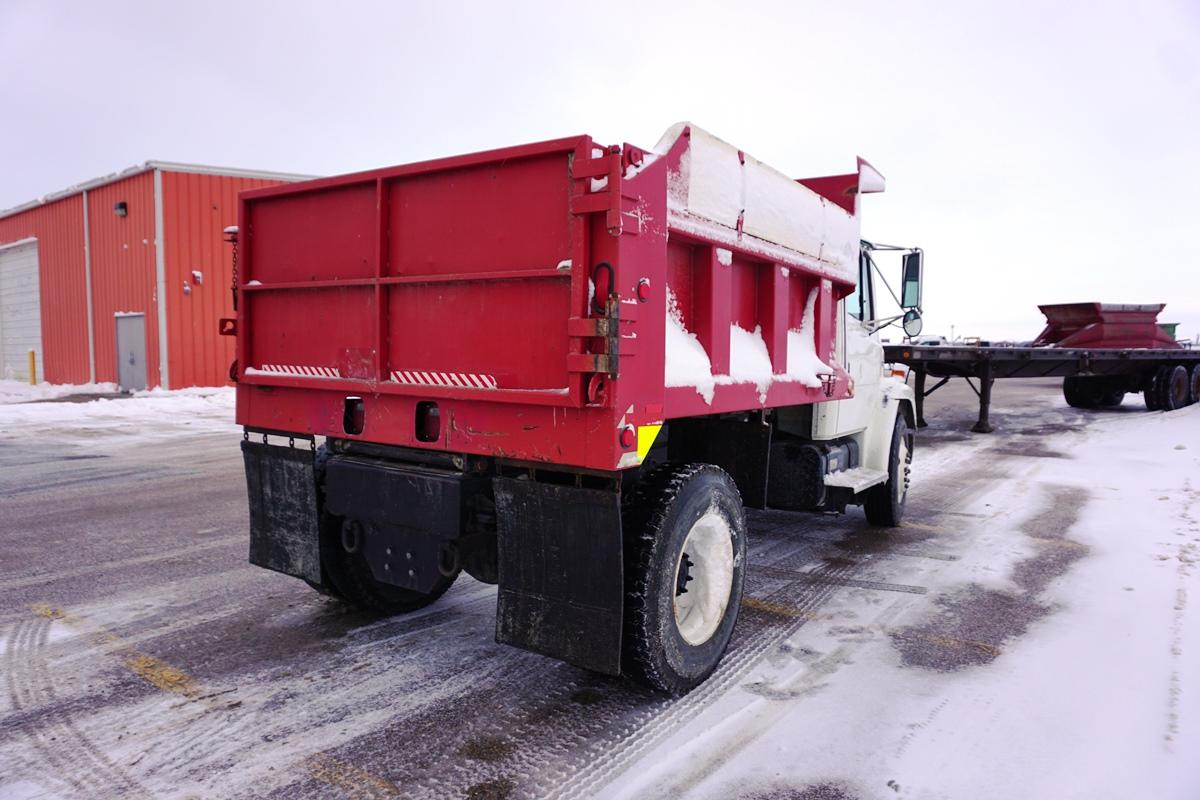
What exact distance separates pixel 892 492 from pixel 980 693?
360cm

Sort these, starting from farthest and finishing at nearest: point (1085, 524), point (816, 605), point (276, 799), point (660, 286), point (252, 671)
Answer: point (1085, 524)
point (816, 605)
point (252, 671)
point (660, 286)
point (276, 799)

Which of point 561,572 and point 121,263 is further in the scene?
point 121,263

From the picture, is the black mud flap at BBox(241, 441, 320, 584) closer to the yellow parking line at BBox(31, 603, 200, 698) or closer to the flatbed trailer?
the yellow parking line at BBox(31, 603, 200, 698)

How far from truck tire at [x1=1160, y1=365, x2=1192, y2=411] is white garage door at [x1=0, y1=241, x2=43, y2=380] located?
32740mm

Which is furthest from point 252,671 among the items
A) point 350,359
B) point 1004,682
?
point 1004,682

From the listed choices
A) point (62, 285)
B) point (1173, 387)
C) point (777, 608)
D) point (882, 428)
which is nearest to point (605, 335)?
point (777, 608)

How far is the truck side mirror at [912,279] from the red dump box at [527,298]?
2066 millimetres

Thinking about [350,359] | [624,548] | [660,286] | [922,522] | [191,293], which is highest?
[191,293]

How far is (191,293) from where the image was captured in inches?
814

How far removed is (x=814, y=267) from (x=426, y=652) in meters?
3.26

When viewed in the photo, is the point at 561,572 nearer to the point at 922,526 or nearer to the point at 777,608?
→ the point at 777,608

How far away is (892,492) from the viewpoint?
7.07 m

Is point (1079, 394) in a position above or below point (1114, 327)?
below

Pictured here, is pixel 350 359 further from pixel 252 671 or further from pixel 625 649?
pixel 625 649
